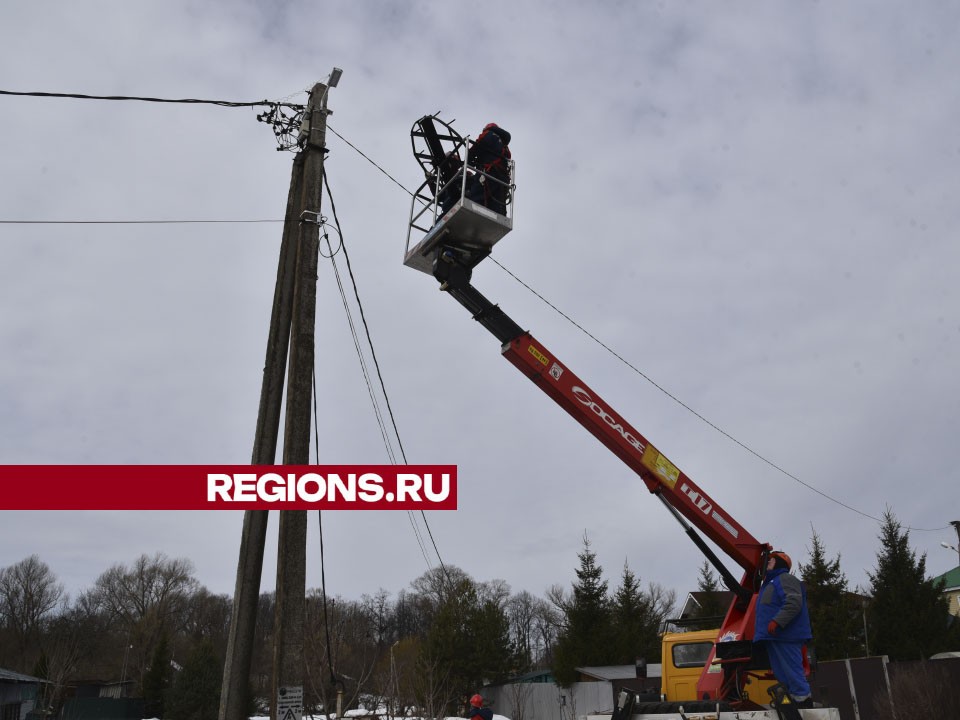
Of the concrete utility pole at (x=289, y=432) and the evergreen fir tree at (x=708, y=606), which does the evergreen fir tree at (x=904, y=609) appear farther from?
the concrete utility pole at (x=289, y=432)

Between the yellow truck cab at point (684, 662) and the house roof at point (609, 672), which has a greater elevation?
the yellow truck cab at point (684, 662)

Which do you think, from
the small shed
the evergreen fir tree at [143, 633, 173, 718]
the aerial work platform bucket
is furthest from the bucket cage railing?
the evergreen fir tree at [143, 633, 173, 718]

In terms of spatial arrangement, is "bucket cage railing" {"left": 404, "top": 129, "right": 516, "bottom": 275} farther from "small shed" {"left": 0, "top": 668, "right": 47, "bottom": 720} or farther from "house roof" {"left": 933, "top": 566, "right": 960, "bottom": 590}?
"house roof" {"left": 933, "top": 566, "right": 960, "bottom": 590}

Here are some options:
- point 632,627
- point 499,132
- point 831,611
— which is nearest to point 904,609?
point 831,611

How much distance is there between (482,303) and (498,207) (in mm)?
1158

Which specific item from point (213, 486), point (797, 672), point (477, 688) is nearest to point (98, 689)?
point (477, 688)

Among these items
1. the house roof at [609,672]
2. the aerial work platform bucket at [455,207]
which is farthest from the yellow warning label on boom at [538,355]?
the house roof at [609,672]

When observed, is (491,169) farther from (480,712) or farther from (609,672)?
(609,672)

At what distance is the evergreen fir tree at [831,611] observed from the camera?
96.3 ft

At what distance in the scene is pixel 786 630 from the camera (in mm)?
7055

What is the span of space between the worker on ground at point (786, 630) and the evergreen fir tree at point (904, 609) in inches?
1022

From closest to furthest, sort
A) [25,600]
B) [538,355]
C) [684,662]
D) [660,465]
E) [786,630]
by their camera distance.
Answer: [786,630] → [538,355] → [660,465] → [684,662] → [25,600]

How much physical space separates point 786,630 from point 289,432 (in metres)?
5.01

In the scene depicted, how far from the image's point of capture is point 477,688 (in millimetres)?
34719
